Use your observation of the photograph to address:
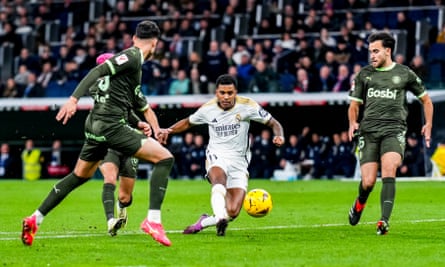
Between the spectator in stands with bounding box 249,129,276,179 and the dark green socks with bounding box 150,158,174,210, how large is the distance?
19.5m

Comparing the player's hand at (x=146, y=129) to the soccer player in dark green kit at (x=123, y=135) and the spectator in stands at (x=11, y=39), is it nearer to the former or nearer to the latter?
the soccer player in dark green kit at (x=123, y=135)

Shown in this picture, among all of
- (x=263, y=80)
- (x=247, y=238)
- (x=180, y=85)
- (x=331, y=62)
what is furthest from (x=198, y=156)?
(x=247, y=238)

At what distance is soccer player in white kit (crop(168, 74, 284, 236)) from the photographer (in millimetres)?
13352

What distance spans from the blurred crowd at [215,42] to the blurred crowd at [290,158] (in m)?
1.71

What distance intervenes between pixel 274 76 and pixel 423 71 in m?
3.99

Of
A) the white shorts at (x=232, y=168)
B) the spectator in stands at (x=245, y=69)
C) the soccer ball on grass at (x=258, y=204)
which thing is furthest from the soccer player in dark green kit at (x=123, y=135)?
the spectator in stands at (x=245, y=69)

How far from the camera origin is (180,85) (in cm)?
3089

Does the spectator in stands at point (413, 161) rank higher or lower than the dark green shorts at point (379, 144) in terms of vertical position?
lower

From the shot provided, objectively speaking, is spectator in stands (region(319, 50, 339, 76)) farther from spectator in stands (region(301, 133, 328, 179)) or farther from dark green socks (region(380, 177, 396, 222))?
dark green socks (region(380, 177, 396, 222))

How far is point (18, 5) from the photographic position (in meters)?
38.3

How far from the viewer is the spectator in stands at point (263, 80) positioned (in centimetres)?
2969

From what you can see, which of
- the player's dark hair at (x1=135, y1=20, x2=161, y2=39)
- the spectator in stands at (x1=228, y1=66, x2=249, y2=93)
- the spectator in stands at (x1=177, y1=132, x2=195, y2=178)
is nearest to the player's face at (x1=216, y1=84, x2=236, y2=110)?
the player's dark hair at (x1=135, y1=20, x2=161, y2=39)

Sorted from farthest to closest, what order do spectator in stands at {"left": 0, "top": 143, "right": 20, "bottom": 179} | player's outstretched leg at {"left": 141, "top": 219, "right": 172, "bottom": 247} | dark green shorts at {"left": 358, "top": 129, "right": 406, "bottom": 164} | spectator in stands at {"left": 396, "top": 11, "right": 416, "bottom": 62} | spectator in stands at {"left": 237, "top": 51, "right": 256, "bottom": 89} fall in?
1. spectator in stands at {"left": 0, "top": 143, "right": 20, "bottom": 179}
2. spectator in stands at {"left": 237, "top": 51, "right": 256, "bottom": 89}
3. spectator in stands at {"left": 396, "top": 11, "right": 416, "bottom": 62}
4. dark green shorts at {"left": 358, "top": 129, "right": 406, "bottom": 164}
5. player's outstretched leg at {"left": 141, "top": 219, "right": 172, "bottom": 247}

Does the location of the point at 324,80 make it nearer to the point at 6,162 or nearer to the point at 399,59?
the point at 399,59
